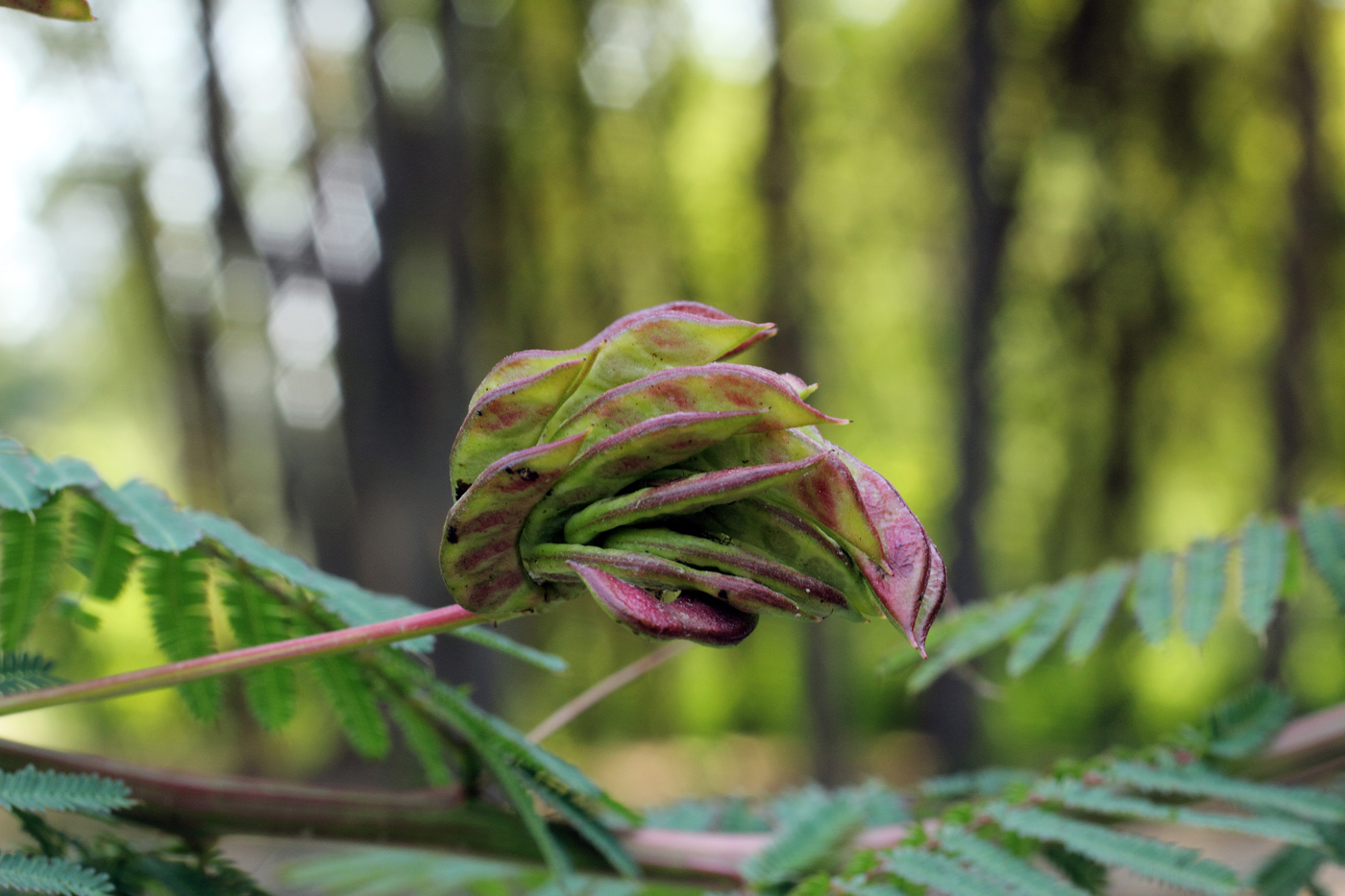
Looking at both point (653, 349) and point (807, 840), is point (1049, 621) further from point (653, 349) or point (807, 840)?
point (653, 349)

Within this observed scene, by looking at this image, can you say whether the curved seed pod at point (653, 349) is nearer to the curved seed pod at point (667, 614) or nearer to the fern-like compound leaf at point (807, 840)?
the curved seed pod at point (667, 614)

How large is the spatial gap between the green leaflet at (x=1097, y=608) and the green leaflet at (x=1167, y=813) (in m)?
0.16

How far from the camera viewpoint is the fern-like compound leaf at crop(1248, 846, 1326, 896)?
0.95 meters

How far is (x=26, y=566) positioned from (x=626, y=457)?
58cm

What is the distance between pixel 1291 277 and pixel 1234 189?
2.21ft

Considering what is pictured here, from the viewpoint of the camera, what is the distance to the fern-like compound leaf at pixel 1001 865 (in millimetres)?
743

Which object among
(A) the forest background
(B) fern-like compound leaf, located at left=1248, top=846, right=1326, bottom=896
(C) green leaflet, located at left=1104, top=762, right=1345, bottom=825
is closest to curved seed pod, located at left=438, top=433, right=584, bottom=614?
(C) green leaflet, located at left=1104, top=762, right=1345, bottom=825

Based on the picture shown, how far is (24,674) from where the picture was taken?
627 millimetres

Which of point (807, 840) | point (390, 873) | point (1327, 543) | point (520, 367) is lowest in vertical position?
point (390, 873)

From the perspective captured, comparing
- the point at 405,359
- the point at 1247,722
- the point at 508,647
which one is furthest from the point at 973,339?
the point at 508,647

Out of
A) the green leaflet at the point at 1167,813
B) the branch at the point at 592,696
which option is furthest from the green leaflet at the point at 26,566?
the green leaflet at the point at 1167,813

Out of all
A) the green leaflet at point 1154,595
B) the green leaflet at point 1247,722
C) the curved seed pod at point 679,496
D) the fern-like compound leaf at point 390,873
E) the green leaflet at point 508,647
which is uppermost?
the curved seed pod at point 679,496

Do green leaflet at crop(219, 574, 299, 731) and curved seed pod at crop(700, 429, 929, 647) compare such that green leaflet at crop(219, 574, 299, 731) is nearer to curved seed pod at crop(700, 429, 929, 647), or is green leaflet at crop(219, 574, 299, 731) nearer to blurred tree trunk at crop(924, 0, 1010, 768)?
curved seed pod at crop(700, 429, 929, 647)

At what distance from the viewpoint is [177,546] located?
671 millimetres
